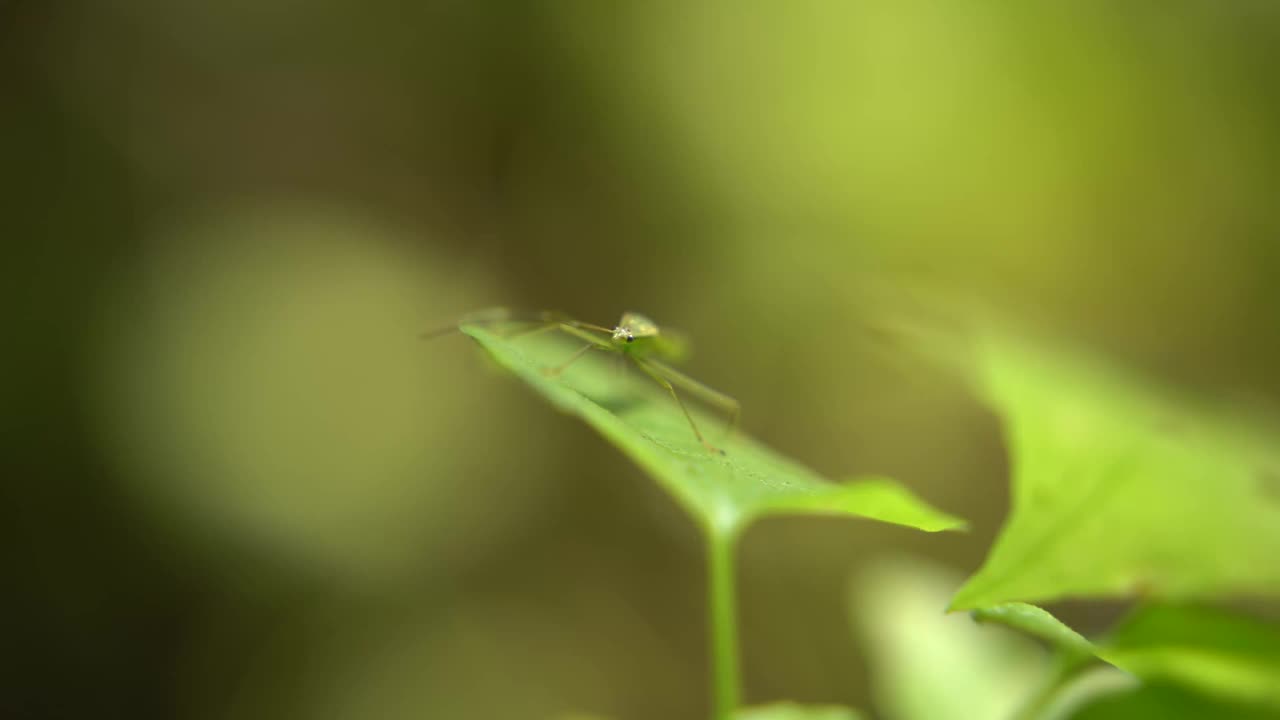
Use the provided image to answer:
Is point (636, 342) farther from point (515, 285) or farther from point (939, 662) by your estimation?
point (515, 285)

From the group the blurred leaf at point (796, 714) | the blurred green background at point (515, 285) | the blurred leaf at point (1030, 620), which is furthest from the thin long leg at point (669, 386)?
the blurred green background at point (515, 285)

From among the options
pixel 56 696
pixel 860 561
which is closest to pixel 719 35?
pixel 860 561

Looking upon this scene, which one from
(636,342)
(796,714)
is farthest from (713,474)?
(636,342)

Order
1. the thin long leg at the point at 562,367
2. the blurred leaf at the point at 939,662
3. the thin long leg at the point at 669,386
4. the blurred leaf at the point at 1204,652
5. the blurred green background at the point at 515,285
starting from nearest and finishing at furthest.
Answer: the blurred leaf at the point at 1204,652 → the thin long leg at the point at 562,367 → the thin long leg at the point at 669,386 → the blurred leaf at the point at 939,662 → the blurred green background at the point at 515,285

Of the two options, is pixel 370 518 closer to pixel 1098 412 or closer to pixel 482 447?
pixel 482 447

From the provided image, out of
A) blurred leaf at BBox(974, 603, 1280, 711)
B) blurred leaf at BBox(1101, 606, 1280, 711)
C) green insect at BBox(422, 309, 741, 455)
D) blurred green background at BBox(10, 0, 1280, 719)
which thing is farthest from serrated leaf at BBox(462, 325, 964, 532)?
blurred green background at BBox(10, 0, 1280, 719)

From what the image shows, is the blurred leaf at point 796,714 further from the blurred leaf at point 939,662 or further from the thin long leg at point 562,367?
the blurred leaf at point 939,662
